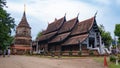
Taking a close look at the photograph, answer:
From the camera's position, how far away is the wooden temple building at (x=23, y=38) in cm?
7154

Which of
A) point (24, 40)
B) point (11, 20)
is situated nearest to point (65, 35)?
point (11, 20)

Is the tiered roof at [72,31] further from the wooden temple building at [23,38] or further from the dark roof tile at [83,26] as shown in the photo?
the wooden temple building at [23,38]

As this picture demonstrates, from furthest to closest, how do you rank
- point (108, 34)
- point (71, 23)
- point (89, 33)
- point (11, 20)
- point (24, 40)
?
point (24, 40) < point (108, 34) < point (71, 23) < point (11, 20) < point (89, 33)

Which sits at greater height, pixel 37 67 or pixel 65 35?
pixel 65 35

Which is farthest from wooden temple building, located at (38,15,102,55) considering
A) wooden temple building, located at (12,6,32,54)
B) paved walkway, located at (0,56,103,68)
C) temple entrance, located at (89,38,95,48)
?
wooden temple building, located at (12,6,32,54)

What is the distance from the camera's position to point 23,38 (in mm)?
73500

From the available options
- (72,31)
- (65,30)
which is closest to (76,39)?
(72,31)

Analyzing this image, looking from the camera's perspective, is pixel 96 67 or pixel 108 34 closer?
pixel 96 67

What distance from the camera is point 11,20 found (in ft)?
155

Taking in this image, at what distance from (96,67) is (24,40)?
55.9 metres

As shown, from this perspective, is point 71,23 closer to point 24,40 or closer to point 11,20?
point 11,20

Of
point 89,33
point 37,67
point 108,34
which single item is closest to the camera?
point 37,67

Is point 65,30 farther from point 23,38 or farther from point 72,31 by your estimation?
point 23,38

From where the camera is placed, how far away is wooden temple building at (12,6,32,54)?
71.5 metres
